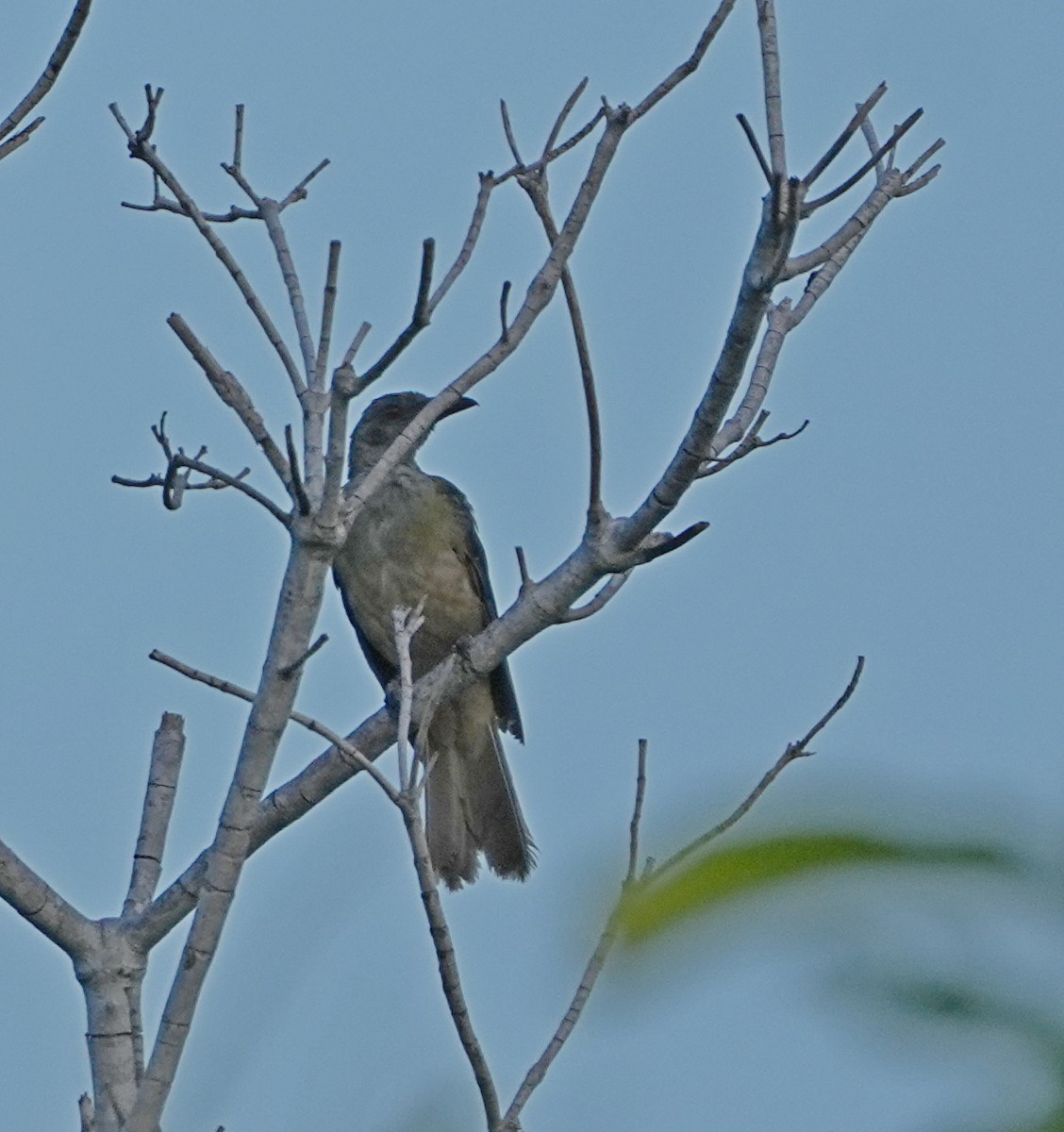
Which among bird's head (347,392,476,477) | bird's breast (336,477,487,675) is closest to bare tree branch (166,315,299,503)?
bird's breast (336,477,487,675)

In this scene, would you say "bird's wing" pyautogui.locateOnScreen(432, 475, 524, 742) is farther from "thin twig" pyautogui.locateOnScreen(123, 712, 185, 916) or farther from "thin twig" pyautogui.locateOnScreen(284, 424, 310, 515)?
"thin twig" pyautogui.locateOnScreen(284, 424, 310, 515)

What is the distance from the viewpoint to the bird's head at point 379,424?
855cm

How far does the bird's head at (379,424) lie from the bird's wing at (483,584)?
0.42m

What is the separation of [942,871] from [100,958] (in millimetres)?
4218

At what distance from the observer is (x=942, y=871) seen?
632 millimetres

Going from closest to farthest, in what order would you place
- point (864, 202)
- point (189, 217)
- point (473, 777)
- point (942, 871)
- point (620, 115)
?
point (942, 871) → point (620, 115) → point (189, 217) → point (864, 202) → point (473, 777)

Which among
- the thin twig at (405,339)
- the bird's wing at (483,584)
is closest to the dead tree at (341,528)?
the thin twig at (405,339)

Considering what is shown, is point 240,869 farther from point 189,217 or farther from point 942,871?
point 942,871

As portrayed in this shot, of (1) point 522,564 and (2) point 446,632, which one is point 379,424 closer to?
(2) point 446,632

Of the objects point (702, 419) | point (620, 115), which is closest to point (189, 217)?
point (620, 115)

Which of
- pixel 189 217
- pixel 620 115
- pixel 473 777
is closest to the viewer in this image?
pixel 620 115

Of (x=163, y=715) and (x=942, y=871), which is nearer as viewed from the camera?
(x=942, y=871)

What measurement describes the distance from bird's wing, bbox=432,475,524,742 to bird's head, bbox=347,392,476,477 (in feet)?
1.38

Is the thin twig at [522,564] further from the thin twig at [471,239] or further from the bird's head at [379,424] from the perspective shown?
the bird's head at [379,424]
